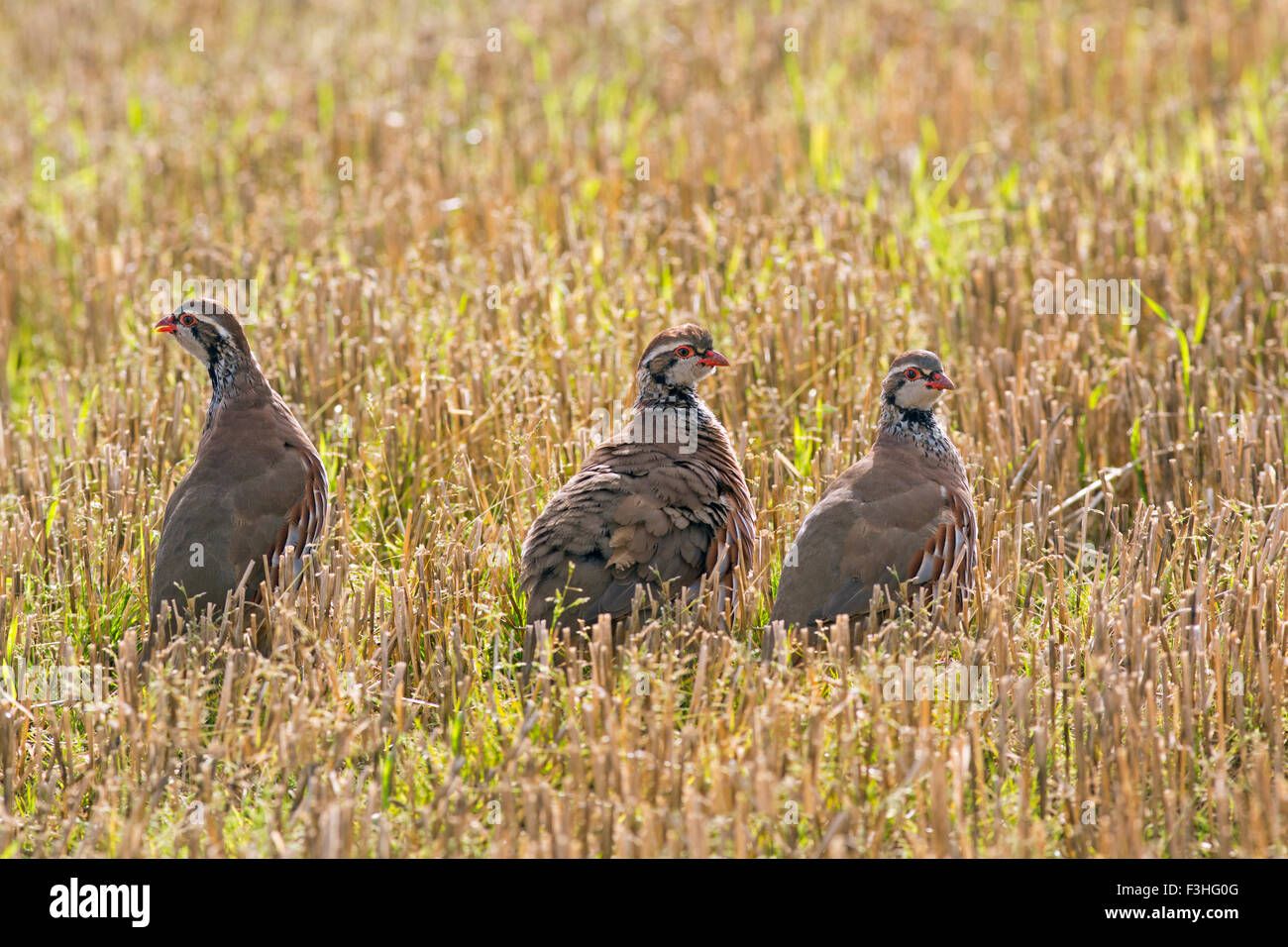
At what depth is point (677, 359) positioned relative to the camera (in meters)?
5.49

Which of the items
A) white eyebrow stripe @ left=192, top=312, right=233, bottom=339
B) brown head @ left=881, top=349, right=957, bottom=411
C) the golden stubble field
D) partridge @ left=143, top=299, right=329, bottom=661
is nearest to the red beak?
brown head @ left=881, top=349, right=957, bottom=411

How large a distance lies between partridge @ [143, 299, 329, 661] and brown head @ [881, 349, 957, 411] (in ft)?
7.20

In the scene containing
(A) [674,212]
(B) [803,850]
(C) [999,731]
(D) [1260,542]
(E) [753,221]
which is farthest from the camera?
(A) [674,212]

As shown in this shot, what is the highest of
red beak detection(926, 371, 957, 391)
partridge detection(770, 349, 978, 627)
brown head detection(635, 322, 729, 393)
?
brown head detection(635, 322, 729, 393)

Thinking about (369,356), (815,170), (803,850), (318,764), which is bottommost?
(803,850)

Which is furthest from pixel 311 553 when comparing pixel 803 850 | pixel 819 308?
pixel 819 308

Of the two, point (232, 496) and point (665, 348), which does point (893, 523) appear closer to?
point (665, 348)

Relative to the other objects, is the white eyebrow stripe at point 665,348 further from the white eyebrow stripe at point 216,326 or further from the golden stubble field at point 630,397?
the white eyebrow stripe at point 216,326

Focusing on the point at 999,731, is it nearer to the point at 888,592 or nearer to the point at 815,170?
the point at 888,592

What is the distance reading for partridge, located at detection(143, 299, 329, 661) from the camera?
16.8ft

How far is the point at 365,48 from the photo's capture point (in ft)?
44.0

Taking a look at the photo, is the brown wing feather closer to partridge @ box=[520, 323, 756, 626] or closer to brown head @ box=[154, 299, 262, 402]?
partridge @ box=[520, 323, 756, 626]

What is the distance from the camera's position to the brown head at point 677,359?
216 inches

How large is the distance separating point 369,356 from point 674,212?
9.08 feet
